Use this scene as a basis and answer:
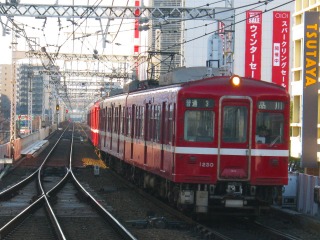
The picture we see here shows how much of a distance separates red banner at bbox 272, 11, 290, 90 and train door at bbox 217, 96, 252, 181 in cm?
1753

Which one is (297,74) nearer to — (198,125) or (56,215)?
(56,215)

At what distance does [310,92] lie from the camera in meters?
17.8

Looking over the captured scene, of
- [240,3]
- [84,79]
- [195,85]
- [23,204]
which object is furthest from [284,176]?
[84,79]

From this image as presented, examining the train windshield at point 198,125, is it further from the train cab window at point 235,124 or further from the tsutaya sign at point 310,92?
the tsutaya sign at point 310,92

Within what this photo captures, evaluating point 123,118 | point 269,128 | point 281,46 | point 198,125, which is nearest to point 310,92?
point 269,128

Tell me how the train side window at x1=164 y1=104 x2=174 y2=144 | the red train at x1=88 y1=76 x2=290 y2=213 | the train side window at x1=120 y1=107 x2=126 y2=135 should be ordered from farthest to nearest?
A: the train side window at x1=120 y1=107 x2=126 y2=135 → the train side window at x1=164 y1=104 x2=174 y2=144 → the red train at x1=88 y1=76 x2=290 y2=213

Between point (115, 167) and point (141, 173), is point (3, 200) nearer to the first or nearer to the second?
point (141, 173)

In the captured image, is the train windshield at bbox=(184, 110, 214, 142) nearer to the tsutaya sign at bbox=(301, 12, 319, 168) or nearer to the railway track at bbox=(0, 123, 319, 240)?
the railway track at bbox=(0, 123, 319, 240)

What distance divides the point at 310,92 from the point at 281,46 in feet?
46.5

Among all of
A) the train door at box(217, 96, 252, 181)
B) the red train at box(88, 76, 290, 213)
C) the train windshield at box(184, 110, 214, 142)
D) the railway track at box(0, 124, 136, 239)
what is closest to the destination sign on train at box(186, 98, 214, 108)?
the red train at box(88, 76, 290, 213)

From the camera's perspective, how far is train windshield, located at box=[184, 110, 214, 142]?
14.0m

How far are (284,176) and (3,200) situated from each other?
27.5 feet

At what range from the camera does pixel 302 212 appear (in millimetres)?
15578

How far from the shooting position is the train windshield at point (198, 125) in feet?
45.9
